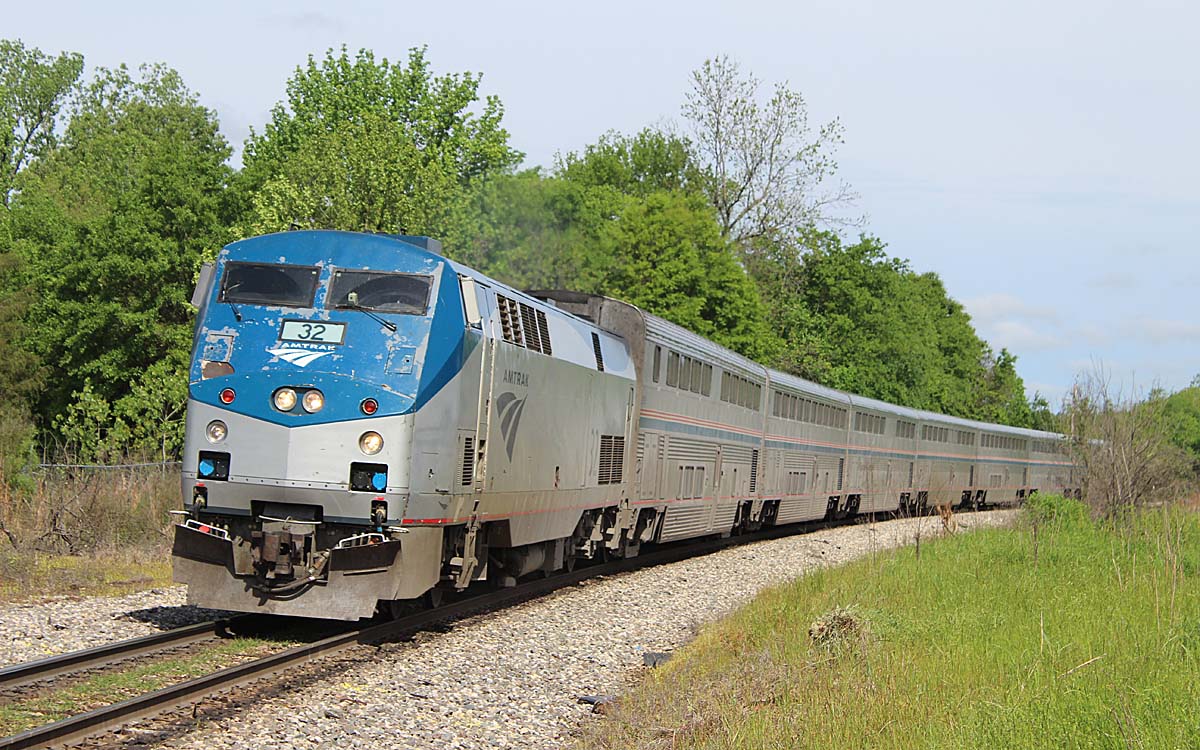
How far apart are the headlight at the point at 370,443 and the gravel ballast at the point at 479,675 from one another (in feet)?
5.87

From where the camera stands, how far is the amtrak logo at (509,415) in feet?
41.4

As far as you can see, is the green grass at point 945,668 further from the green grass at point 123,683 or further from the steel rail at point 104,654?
the steel rail at point 104,654

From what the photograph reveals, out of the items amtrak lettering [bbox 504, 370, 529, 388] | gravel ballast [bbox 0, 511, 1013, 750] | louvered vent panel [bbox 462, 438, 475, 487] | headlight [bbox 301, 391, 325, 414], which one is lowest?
gravel ballast [bbox 0, 511, 1013, 750]

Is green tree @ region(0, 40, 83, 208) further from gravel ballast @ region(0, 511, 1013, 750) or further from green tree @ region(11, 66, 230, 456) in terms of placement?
gravel ballast @ region(0, 511, 1013, 750)

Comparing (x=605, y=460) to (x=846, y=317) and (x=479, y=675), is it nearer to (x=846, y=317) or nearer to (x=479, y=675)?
(x=479, y=675)

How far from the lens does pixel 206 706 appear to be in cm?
847

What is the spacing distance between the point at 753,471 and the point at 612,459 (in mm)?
9444

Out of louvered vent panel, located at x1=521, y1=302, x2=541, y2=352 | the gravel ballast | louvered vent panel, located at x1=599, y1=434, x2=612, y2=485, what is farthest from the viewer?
louvered vent panel, located at x1=599, y1=434, x2=612, y2=485

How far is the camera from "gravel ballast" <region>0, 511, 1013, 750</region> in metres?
8.30

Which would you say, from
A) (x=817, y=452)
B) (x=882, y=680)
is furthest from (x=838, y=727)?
(x=817, y=452)

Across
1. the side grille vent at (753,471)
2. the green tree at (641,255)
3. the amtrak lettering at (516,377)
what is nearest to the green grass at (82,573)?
the amtrak lettering at (516,377)

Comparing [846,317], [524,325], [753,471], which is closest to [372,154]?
[753,471]

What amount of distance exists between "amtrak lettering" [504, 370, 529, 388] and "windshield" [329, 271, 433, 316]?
5.56 feet

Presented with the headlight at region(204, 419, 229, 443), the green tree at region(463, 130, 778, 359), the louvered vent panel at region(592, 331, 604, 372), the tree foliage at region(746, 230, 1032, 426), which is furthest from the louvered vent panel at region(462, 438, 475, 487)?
the tree foliage at region(746, 230, 1032, 426)
